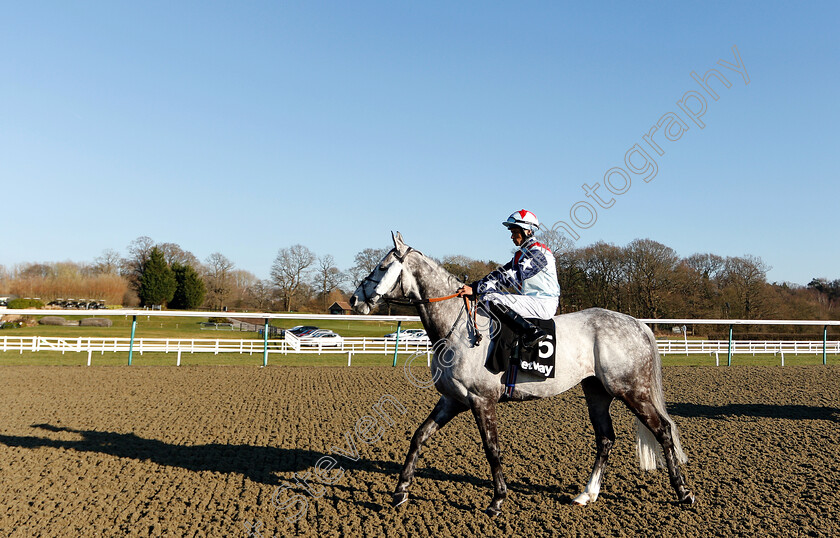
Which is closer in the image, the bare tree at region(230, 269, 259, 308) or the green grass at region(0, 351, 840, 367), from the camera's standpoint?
the green grass at region(0, 351, 840, 367)

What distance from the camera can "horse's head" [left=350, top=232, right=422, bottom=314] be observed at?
4.08 meters

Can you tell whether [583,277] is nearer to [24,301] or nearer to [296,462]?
[296,462]

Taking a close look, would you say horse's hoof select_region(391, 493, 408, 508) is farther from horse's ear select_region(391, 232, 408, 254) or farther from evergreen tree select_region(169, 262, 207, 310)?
evergreen tree select_region(169, 262, 207, 310)

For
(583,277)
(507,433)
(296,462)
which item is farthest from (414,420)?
(583,277)

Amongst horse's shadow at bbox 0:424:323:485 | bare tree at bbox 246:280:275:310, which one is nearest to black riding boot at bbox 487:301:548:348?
horse's shadow at bbox 0:424:323:485

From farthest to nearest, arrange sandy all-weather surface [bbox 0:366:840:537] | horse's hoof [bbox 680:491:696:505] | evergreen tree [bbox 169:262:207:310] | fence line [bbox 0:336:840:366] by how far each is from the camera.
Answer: evergreen tree [bbox 169:262:207:310] < fence line [bbox 0:336:840:366] < horse's hoof [bbox 680:491:696:505] < sandy all-weather surface [bbox 0:366:840:537]

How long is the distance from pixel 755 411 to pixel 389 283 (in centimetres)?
734

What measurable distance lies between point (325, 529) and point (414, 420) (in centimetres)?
400

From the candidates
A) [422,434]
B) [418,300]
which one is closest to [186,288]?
[422,434]

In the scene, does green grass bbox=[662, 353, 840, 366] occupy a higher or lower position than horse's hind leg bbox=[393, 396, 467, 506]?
lower

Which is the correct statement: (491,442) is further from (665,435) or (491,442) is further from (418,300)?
(665,435)

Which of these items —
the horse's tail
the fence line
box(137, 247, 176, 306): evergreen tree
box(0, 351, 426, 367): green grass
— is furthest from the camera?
box(137, 247, 176, 306): evergreen tree

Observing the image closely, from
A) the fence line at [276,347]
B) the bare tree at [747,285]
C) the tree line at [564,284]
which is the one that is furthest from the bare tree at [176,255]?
the bare tree at [747,285]

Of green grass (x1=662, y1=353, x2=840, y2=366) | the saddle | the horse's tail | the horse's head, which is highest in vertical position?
the horse's head
